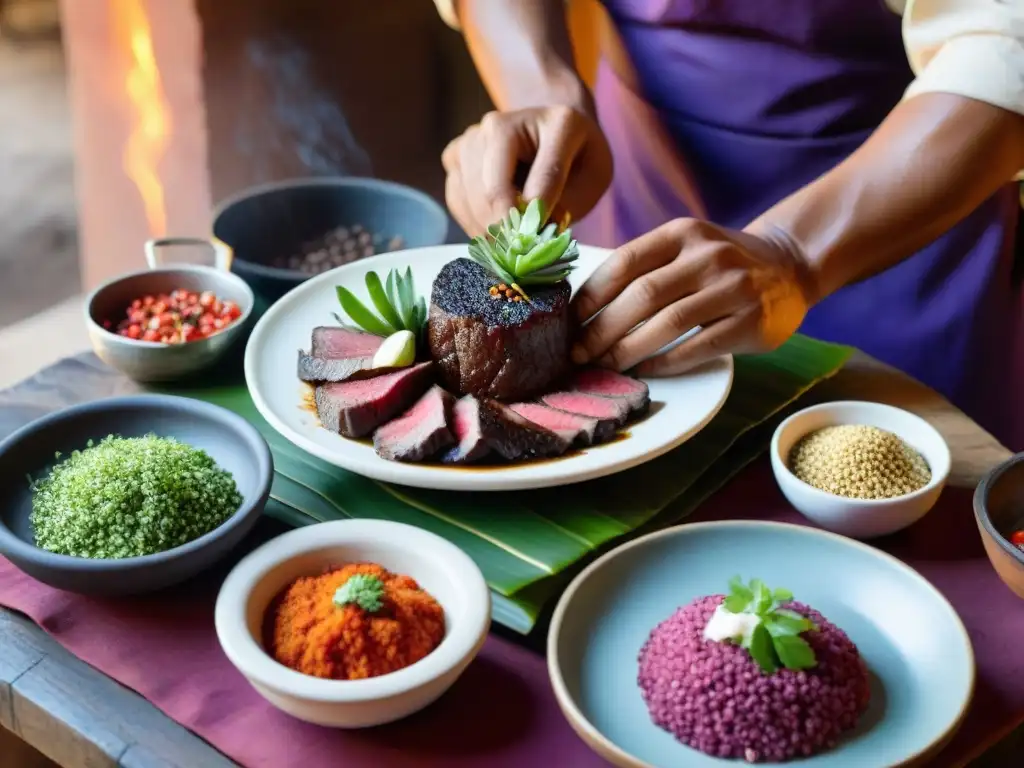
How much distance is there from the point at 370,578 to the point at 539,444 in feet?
1.27

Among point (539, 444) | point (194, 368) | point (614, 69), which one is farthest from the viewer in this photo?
point (614, 69)

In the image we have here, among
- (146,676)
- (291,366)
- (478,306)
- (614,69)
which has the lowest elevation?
(146,676)

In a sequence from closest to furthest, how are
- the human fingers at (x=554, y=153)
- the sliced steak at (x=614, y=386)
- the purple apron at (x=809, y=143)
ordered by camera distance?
1. the sliced steak at (x=614, y=386)
2. the human fingers at (x=554, y=153)
3. the purple apron at (x=809, y=143)

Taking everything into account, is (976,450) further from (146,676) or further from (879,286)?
(146,676)

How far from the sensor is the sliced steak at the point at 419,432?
4.94ft

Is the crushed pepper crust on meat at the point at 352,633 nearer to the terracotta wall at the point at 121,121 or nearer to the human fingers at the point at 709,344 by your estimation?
the human fingers at the point at 709,344

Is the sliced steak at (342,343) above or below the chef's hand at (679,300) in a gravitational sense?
below

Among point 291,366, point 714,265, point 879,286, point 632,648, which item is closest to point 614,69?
point 879,286

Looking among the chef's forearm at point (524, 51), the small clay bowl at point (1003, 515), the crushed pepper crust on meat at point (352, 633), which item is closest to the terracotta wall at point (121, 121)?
the chef's forearm at point (524, 51)

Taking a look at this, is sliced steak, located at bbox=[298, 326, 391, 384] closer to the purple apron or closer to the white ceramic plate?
the white ceramic plate

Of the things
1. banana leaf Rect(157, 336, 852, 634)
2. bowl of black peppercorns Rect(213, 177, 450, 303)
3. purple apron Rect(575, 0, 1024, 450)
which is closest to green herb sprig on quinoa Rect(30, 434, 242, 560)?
banana leaf Rect(157, 336, 852, 634)

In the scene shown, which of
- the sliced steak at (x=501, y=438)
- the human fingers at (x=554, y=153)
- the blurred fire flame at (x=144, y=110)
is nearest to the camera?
the sliced steak at (x=501, y=438)

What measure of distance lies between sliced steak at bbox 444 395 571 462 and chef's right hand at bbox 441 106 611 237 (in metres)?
0.52

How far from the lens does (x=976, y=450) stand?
1.76 meters
